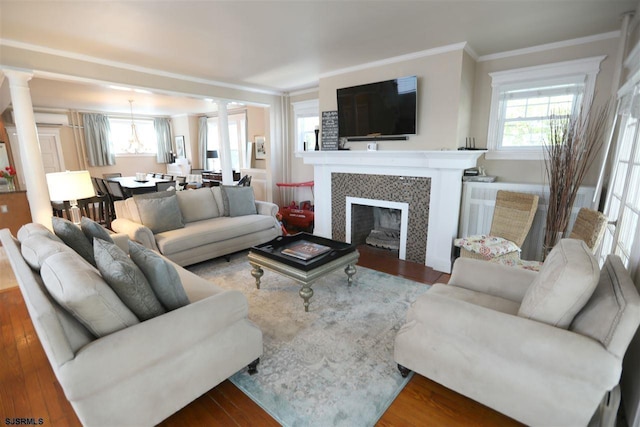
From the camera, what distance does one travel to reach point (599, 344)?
1.22 meters

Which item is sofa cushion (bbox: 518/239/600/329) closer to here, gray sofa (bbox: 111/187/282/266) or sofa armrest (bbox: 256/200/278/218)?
gray sofa (bbox: 111/187/282/266)

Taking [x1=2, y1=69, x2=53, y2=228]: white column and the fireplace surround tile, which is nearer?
[x1=2, y1=69, x2=53, y2=228]: white column

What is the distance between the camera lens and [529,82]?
3408mm

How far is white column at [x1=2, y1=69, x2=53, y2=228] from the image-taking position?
11.0 ft

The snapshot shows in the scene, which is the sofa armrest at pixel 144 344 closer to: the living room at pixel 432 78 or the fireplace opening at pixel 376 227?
the living room at pixel 432 78

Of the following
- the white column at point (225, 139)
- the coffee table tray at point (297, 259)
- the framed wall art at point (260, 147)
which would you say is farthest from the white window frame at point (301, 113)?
the coffee table tray at point (297, 259)

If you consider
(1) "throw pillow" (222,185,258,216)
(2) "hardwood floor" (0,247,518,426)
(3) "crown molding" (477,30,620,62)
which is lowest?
(2) "hardwood floor" (0,247,518,426)

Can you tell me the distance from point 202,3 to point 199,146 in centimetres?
789

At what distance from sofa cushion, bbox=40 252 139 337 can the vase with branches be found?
3605mm

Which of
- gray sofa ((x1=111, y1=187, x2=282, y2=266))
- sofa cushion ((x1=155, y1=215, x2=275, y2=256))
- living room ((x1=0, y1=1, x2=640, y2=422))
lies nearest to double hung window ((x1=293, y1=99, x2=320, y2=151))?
living room ((x1=0, y1=1, x2=640, y2=422))

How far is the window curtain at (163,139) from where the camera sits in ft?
33.2

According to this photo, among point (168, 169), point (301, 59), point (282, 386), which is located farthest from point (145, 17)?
point (168, 169)

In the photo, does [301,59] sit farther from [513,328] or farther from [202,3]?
[513,328]

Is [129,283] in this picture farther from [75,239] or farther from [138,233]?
[138,233]
